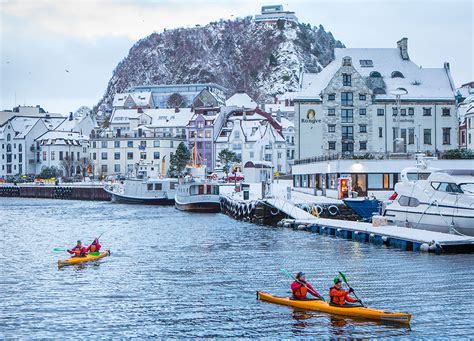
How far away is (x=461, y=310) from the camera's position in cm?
2983

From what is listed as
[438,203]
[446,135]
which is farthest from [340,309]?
[446,135]

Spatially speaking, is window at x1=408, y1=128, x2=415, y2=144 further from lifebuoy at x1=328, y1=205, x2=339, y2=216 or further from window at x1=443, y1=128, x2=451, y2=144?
lifebuoy at x1=328, y1=205, x2=339, y2=216

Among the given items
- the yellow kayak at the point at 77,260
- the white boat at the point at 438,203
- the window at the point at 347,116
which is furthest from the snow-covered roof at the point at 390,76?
the yellow kayak at the point at 77,260

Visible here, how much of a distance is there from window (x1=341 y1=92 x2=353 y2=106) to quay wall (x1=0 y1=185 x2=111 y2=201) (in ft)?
188

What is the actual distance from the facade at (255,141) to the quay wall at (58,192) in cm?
3057

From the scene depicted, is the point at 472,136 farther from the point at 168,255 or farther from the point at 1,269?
the point at 1,269

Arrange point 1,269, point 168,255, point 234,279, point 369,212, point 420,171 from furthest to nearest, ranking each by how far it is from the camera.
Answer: point 369,212 → point 420,171 → point 168,255 → point 1,269 → point 234,279

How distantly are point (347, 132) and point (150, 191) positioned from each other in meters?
35.2

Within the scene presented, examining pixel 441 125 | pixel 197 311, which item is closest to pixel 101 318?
pixel 197 311

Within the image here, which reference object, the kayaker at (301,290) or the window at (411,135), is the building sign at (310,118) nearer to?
the window at (411,135)

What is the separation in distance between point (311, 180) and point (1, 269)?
4894 centimetres

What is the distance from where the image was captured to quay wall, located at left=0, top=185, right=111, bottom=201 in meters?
139

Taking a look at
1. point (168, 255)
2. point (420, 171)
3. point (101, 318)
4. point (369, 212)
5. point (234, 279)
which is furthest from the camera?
point (369, 212)

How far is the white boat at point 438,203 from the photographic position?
4838 cm
